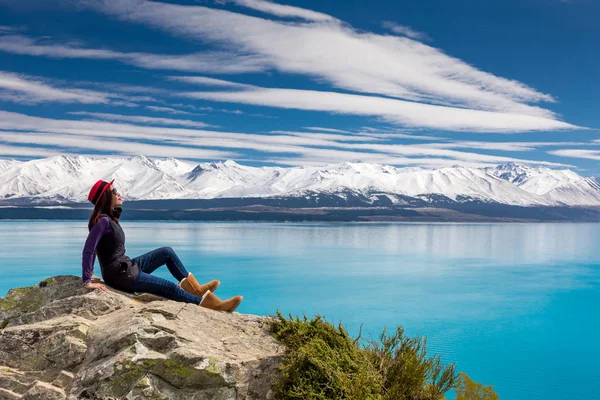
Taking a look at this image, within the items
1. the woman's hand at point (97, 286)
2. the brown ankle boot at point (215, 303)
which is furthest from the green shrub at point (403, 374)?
the woman's hand at point (97, 286)

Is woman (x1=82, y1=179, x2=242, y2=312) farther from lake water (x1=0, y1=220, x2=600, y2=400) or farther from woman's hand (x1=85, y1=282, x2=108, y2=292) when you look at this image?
lake water (x1=0, y1=220, x2=600, y2=400)

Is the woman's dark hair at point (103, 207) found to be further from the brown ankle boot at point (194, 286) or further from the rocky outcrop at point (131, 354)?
the brown ankle boot at point (194, 286)

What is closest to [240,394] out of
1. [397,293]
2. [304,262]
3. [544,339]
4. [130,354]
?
[130,354]

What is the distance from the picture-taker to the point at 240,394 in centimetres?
618

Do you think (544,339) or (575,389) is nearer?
(575,389)

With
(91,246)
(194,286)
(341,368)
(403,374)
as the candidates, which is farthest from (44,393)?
(403,374)

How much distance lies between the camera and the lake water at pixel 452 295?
86.2 feet

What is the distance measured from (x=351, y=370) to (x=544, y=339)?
2956 cm

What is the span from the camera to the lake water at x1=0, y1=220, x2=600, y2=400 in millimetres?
26267

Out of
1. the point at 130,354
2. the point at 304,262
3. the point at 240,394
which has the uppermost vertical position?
the point at 130,354

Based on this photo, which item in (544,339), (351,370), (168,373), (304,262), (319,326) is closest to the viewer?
(168,373)

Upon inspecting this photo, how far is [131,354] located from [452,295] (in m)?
43.9

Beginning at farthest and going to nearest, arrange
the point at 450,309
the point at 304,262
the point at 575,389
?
the point at 304,262 < the point at 450,309 < the point at 575,389

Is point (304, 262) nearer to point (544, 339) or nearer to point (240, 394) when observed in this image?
point (544, 339)
